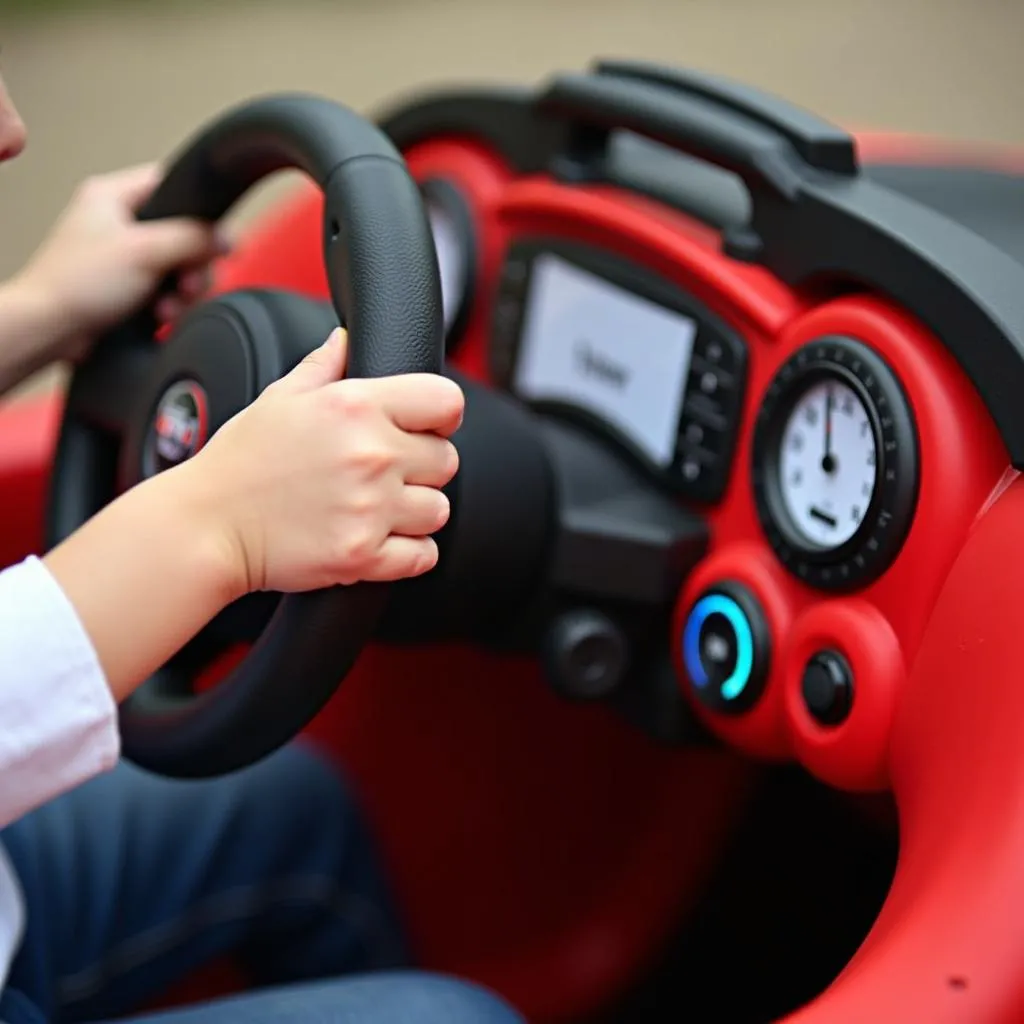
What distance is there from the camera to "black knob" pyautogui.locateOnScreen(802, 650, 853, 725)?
0.55 metres

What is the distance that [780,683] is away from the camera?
584 mm

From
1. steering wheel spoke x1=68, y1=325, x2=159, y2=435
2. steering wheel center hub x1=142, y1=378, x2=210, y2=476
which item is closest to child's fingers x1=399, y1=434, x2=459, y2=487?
steering wheel center hub x1=142, y1=378, x2=210, y2=476

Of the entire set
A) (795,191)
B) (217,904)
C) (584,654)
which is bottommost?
(217,904)

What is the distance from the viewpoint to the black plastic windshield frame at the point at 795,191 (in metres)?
0.52

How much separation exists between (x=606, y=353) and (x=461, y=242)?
0.43ft

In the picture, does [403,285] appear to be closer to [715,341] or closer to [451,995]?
[715,341]

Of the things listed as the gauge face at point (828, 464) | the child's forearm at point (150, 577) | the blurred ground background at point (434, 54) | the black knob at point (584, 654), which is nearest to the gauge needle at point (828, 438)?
the gauge face at point (828, 464)

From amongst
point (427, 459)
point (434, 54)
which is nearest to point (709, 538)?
point (427, 459)

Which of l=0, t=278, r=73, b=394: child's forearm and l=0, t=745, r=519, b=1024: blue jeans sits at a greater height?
l=0, t=278, r=73, b=394: child's forearm

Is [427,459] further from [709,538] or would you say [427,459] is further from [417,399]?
[709,538]

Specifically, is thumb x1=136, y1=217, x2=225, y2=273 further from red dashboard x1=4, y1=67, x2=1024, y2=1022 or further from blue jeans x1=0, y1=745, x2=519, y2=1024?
blue jeans x1=0, y1=745, x2=519, y2=1024

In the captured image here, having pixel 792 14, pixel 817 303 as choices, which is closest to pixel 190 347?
pixel 817 303

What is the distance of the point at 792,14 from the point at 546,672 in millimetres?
2237

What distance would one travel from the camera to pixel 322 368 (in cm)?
48
